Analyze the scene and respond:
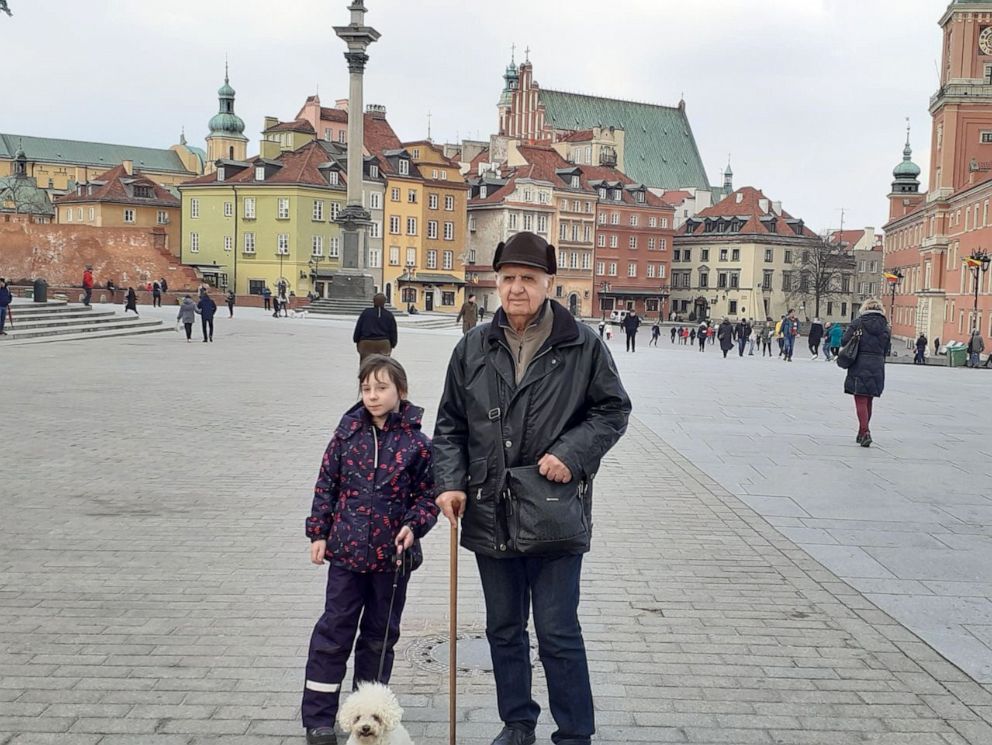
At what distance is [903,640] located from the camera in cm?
553

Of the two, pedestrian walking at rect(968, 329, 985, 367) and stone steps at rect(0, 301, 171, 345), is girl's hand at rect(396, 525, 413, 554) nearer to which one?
stone steps at rect(0, 301, 171, 345)

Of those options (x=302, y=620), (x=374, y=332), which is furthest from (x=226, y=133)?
(x=302, y=620)

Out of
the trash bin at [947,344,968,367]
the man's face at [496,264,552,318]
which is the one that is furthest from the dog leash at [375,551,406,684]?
the trash bin at [947,344,968,367]

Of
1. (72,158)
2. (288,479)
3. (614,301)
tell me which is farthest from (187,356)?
(72,158)

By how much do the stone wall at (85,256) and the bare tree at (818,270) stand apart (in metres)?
62.6

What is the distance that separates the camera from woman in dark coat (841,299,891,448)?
12484 millimetres

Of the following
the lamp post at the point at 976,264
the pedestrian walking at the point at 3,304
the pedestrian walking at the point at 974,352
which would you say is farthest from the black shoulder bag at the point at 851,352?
the lamp post at the point at 976,264

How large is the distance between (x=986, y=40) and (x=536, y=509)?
8492 cm

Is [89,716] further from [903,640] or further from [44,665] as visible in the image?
[903,640]

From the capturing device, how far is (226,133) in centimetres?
11431

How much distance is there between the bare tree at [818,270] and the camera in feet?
343

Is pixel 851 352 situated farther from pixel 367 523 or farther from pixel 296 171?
pixel 296 171

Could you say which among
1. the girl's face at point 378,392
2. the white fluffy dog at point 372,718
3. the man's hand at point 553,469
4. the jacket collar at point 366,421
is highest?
the girl's face at point 378,392

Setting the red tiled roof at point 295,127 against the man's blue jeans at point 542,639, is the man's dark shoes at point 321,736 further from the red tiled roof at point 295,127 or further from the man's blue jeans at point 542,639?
the red tiled roof at point 295,127
